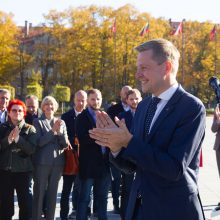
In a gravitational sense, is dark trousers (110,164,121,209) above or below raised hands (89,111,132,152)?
below

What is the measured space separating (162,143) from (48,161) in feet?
11.5

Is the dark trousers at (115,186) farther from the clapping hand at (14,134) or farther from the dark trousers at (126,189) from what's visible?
the clapping hand at (14,134)

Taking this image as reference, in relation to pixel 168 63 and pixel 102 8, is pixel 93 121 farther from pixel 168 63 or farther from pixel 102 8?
pixel 102 8

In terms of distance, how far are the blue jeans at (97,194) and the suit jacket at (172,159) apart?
10.7ft

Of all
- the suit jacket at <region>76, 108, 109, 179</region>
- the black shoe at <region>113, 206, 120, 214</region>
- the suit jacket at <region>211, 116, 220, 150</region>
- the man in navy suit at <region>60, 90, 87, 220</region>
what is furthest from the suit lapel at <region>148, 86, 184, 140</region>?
the suit jacket at <region>211, 116, 220, 150</region>

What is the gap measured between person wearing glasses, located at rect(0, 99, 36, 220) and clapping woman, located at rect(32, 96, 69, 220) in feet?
0.44

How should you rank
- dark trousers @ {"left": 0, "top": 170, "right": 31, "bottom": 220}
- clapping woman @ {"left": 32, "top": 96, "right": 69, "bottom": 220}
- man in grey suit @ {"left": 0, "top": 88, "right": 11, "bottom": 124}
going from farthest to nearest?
man in grey suit @ {"left": 0, "top": 88, "right": 11, "bottom": 124} → clapping woman @ {"left": 32, "top": 96, "right": 69, "bottom": 220} → dark trousers @ {"left": 0, "top": 170, "right": 31, "bottom": 220}

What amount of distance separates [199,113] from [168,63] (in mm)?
363

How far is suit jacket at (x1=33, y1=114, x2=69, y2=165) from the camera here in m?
5.78

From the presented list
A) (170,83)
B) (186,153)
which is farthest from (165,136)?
(170,83)

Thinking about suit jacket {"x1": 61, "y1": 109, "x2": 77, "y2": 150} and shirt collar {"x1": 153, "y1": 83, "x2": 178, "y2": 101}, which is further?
suit jacket {"x1": 61, "y1": 109, "x2": 77, "y2": 150}

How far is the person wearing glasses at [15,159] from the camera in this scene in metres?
5.56

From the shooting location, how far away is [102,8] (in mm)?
45781

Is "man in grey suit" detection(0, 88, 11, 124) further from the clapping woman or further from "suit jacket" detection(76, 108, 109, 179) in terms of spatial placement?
"suit jacket" detection(76, 108, 109, 179)
